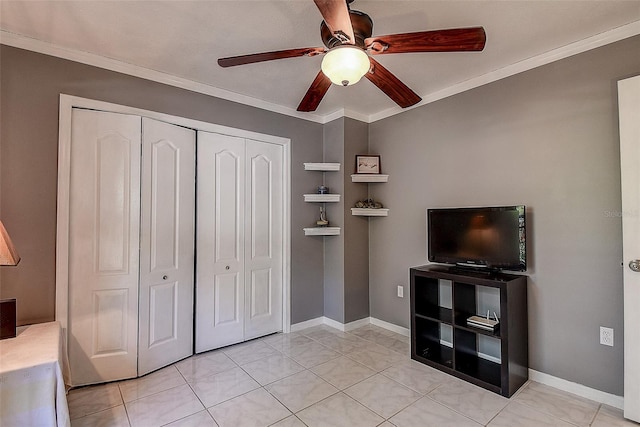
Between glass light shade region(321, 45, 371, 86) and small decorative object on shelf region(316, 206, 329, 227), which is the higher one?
glass light shade region(321, 45, 371, 86)

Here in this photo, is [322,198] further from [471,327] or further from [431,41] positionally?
[431,41]

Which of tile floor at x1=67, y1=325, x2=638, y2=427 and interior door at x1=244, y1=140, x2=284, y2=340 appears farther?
interior door at x1=244, y1=140, x2=284, y2=340

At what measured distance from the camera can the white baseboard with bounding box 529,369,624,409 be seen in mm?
2086

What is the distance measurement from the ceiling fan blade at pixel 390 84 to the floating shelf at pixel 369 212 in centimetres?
154

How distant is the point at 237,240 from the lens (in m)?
3.17

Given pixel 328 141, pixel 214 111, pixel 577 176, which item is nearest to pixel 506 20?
pixel 577 176

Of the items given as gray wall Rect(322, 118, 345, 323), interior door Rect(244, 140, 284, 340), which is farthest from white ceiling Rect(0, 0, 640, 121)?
Answer: gray wall Rect(322, 118, 345, 323)

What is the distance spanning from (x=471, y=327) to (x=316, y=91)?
7.02ft

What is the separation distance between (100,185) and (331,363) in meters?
2.39

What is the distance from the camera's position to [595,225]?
7.16 ft

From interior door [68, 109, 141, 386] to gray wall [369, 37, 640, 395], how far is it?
2813mm

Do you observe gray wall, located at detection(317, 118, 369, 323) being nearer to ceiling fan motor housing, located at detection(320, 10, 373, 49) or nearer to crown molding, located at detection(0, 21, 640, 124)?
crown molding, located at detection(0, 21, 640, 124)

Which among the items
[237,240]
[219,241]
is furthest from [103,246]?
[237,240]

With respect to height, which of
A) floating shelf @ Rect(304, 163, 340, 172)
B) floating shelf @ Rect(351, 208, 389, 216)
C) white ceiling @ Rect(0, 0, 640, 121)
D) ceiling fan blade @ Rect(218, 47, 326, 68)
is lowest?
Result: floating shelf @ Rect(351, 208, 389, 216)
